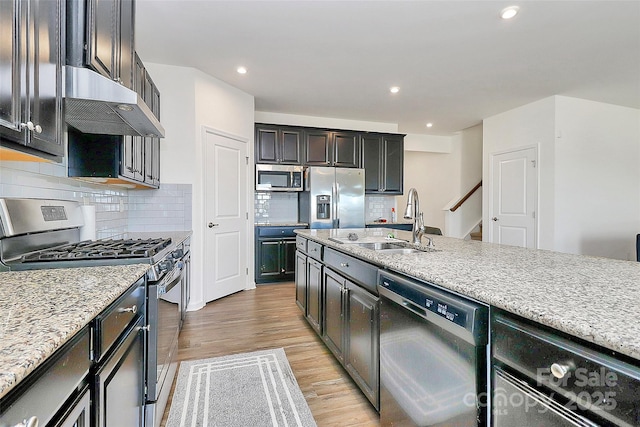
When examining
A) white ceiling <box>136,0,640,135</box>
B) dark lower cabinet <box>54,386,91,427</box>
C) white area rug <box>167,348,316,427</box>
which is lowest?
white area rug <box>167,348,316,427</box>

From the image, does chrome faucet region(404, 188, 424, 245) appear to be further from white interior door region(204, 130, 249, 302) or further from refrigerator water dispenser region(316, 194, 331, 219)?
refrigerator water dispenser region(316, 194, 331, 219)

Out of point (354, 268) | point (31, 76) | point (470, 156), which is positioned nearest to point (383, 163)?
point (470, 156)

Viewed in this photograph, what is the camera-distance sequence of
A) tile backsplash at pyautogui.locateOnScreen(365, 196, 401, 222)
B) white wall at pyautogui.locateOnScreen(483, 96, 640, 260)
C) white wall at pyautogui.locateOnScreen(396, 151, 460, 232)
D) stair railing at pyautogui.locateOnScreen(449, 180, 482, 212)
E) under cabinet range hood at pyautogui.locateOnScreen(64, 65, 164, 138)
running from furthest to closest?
white wall at pyautogui.locateOnScreen(396, 151, 460, 232) < stair railing at pyautogui.locateOnScreen(449, 180, 482, 212) < tile backsplash at pyautogui.locateOnScreen(365, 196, 401, 222) < white wall at pyautogui.locateOnScreen(483, 96, 640, 260) < under cabinet range hood at pyautogui.locateOnScreen(64, 65, 164, 138)

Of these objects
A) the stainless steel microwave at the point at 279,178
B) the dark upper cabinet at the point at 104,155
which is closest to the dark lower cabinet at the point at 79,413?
the dark upper cabinet at the point at 104,155

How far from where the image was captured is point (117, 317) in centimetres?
108

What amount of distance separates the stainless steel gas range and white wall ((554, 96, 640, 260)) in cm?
497

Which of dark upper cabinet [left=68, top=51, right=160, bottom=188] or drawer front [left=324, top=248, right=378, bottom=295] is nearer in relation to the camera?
drawer front [left=324, top=248, right=378, bottom=295]

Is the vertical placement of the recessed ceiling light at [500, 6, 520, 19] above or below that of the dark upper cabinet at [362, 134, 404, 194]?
above

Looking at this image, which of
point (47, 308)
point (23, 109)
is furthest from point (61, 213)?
point (47, 308)

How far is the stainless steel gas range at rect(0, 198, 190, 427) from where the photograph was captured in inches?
54.7

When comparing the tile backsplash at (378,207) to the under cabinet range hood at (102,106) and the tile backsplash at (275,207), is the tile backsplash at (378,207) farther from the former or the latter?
the under cabinet range hood at (102,106)

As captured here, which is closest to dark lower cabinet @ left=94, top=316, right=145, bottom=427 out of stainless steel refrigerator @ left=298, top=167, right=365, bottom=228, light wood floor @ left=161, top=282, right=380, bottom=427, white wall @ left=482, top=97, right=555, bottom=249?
light wood floor @ left=161, top=282, right=380, bottom=427

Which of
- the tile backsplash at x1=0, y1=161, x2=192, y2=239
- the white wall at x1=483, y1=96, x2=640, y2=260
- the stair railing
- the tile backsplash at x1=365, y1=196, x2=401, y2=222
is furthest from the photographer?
the stair railing

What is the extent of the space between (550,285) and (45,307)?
1.51m
